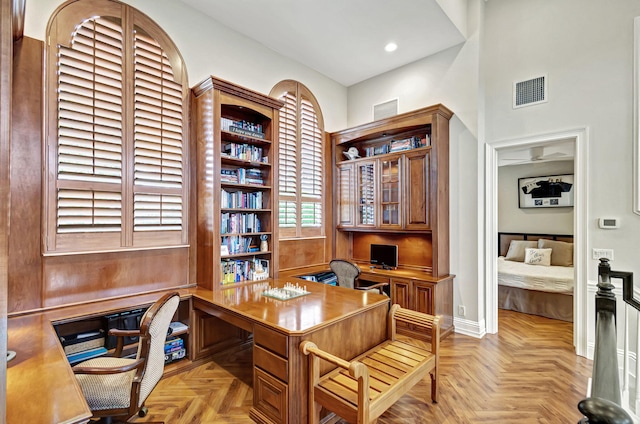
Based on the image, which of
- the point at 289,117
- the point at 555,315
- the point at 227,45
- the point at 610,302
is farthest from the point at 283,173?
the point at 555,315

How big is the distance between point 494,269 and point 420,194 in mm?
1366

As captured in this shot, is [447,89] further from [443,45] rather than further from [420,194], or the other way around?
[420,194]

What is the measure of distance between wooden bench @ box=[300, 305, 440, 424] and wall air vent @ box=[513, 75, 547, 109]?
295 centimetres

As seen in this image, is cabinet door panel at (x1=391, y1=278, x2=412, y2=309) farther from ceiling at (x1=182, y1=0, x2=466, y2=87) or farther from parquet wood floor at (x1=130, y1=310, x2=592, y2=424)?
ceiling at (x1=182, y1=0, x2=466, y2=87)

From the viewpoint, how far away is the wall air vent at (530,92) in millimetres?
3582

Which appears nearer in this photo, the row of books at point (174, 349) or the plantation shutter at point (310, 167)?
the row of books at point (174, 349)

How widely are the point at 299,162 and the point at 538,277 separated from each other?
154 inches

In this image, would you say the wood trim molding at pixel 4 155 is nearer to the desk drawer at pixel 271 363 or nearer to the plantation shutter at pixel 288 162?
the desk drawer at pixel 271 363

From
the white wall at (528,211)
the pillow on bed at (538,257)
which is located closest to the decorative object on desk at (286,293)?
the pillow on bed at (538,257)

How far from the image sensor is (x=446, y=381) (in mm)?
2814

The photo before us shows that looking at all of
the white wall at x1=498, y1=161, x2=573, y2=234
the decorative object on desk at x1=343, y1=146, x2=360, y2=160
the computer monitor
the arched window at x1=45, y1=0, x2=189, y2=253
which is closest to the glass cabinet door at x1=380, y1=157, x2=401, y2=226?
the computer monitor

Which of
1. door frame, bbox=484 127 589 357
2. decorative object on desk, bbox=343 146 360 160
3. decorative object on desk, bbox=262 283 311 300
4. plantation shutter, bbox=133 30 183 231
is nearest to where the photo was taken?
decorative object on desk, bbox=262 283 311 300

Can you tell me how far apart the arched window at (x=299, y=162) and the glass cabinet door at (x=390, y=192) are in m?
0.99

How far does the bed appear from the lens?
4.38m
